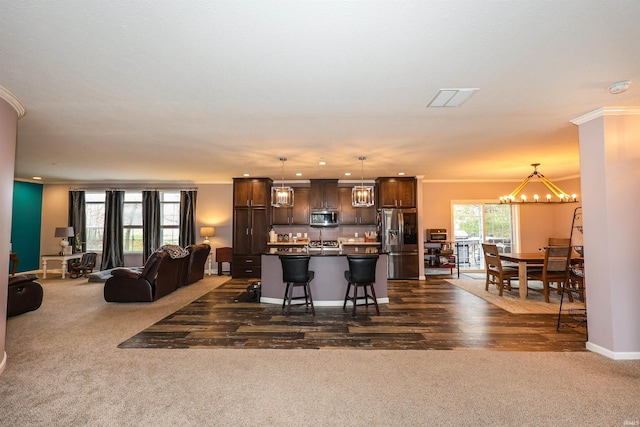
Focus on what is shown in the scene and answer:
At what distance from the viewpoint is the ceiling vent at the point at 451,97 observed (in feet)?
9.52

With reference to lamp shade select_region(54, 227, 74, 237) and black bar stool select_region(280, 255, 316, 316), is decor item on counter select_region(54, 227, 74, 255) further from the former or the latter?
black bar stool select_region(280, 255, 316, 316)

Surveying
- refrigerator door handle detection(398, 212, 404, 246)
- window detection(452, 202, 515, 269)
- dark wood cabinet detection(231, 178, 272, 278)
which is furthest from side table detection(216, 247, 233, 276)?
window detection(452, 202, 515, 269)

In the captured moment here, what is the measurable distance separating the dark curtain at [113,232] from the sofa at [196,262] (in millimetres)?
2814

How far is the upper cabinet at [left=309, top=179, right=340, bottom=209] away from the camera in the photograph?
8.17 meters

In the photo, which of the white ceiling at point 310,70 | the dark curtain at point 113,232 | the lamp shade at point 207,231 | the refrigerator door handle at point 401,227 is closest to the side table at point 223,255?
the lamp shade at point 207,231

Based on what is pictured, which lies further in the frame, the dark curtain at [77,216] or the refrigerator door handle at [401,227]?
the dark curtain at [77,216]

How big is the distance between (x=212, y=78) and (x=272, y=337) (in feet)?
9.34

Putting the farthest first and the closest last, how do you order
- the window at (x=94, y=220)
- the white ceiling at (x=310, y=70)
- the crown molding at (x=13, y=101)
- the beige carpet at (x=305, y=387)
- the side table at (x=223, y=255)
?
1. the window at (x=94, y=220)
2. the side table at (x=223, y=255)
3. the crown molding at (x=13, y=101)
4. the beige carpet at (x=305, y=387)
5. the white ceiling at (x=310, y=70)

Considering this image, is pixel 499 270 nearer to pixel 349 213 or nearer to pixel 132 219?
pixel 349 213

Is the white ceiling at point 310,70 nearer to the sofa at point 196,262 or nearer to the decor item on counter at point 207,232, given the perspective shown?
the sofa at point 196,262

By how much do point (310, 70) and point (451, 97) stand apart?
4.68 feet

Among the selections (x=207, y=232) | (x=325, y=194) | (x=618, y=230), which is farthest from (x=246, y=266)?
(x=618, y=230)

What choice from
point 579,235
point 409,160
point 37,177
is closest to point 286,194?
point 409,160

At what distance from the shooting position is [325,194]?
8180 mm
